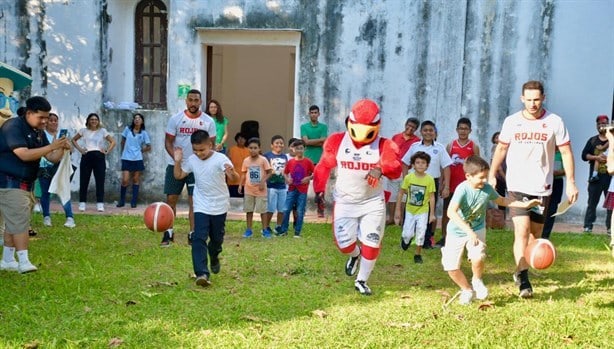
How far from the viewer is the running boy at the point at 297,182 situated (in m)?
10.7

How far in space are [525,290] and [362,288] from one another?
1.60 m

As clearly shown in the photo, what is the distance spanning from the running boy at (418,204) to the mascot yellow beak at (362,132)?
2341mm

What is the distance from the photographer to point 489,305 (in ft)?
21.1

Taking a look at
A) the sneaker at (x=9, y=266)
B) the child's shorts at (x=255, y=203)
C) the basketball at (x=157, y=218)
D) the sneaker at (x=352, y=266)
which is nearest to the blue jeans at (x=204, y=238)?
the basketball at (x=157, y=218)

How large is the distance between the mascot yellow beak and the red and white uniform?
3.97 metres

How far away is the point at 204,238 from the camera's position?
23.7ft

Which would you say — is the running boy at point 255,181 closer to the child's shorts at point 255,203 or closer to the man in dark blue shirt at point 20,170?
the child's shorts at point 255,203

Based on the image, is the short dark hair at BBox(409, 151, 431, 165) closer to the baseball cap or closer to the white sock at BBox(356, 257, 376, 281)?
the white sock at BBox(356, 257, 376, 281)

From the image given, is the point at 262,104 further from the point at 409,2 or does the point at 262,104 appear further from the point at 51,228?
the point at 51,228

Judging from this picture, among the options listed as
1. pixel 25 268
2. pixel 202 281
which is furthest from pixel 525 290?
pixel 25 268

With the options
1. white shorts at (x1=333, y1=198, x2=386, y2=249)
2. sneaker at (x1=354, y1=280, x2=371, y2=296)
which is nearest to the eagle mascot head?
white shorts at (x1=333, y1=198, x2=386, y2=249)

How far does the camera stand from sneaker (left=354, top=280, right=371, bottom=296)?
22.9 ft

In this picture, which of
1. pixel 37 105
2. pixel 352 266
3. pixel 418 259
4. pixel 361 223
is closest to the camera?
pixel 361 223

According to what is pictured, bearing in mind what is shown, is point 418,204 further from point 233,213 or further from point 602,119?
point 233,213
